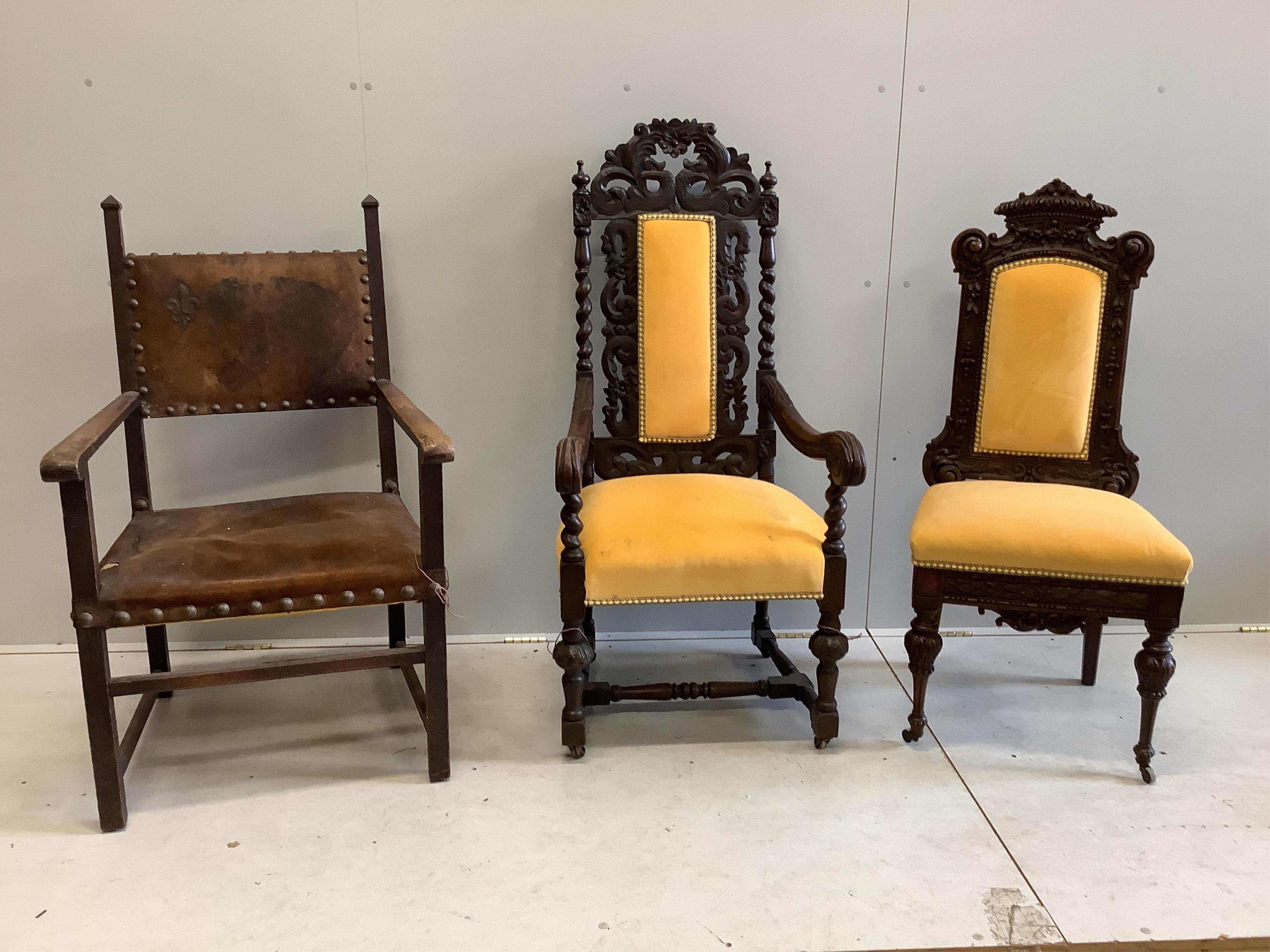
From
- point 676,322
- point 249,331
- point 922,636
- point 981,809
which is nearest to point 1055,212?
point 676,322

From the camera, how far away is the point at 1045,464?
2426 millimetres

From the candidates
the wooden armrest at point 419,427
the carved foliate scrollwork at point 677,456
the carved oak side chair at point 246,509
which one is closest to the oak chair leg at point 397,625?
the carved oak side chair at point 246,509

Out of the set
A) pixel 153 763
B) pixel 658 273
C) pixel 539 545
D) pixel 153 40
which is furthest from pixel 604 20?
pixel 153 763

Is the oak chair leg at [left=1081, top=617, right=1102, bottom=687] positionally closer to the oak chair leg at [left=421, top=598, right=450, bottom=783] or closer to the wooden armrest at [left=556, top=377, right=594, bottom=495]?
the wooden armrest at [left=556, top=377, right=594, bottom=495]

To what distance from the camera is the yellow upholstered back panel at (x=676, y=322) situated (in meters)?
2.35

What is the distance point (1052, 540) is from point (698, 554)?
0.77 m

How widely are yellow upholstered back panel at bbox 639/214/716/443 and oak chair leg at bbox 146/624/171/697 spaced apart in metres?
1.30

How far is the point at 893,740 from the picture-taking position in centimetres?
225

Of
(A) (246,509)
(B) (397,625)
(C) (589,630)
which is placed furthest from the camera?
(C) (589,630)

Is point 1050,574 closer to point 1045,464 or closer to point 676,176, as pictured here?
point 1045,464

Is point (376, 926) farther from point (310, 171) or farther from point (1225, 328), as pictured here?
point (1225, 328)

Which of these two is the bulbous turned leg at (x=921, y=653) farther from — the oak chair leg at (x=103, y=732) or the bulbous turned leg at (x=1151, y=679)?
the oak chair leg at (x=103, y=732)

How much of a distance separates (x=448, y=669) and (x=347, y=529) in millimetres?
697

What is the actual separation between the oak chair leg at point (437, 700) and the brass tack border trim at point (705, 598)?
325 mm
